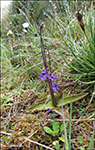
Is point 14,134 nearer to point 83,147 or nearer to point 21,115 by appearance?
point 21,115

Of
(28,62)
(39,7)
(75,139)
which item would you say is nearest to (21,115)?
(75,139)

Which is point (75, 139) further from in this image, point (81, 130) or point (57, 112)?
point (57, 112)

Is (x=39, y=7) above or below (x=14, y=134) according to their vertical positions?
above

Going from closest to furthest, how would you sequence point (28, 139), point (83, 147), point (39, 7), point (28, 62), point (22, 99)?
point (83, 147), point (28, 139), point (22, 99), point (28, 62), point (39, 7)

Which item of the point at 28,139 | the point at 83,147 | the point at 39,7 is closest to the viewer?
the point at 83,147

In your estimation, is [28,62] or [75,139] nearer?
[75,139]

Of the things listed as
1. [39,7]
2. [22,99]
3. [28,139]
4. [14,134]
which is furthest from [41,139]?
[39,7]

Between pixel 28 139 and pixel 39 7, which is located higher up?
pixel 39 7

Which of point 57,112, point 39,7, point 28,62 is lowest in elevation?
point 57,112

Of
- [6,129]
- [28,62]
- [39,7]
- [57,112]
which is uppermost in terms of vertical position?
[39,7]
